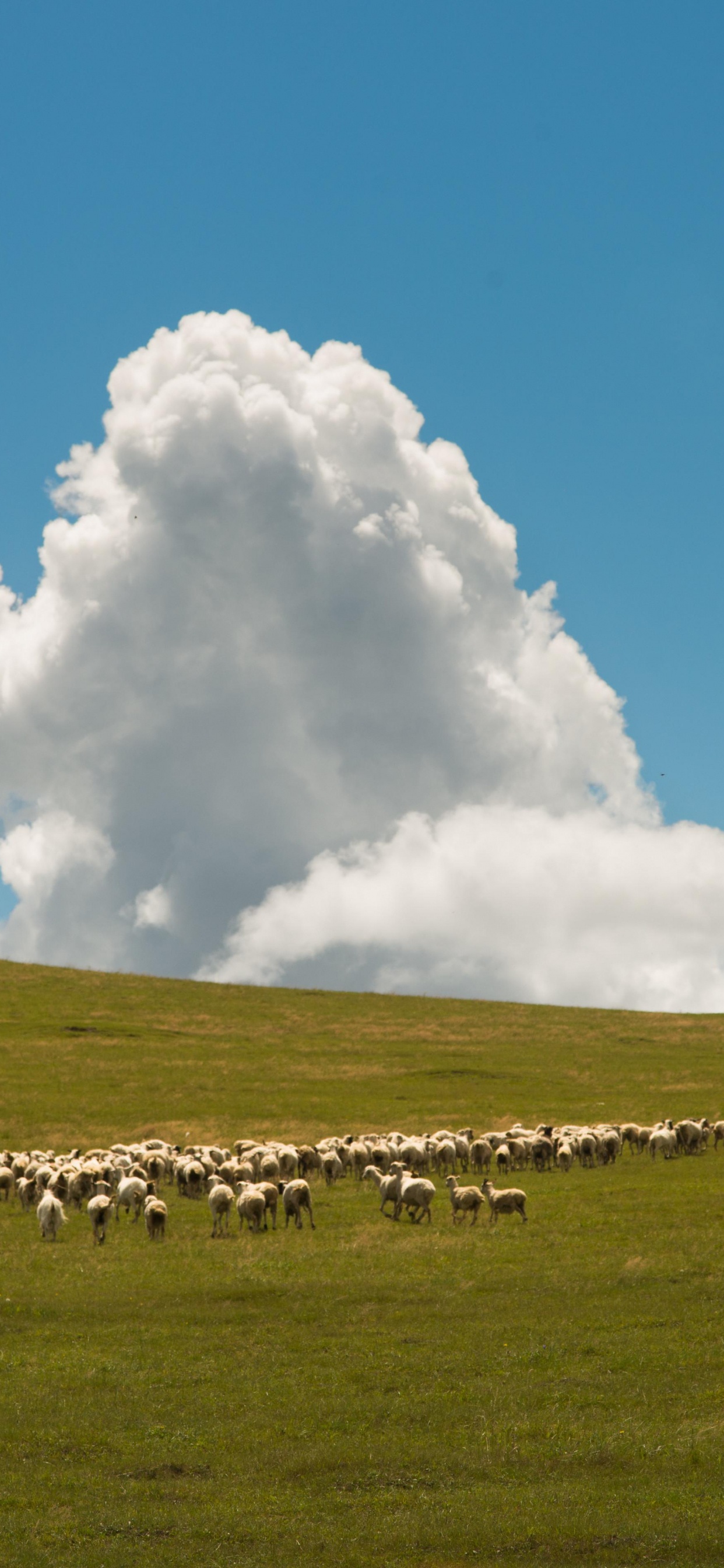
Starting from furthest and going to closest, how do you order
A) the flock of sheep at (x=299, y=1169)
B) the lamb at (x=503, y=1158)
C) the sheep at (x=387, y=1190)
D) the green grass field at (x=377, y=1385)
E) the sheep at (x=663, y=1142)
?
the sheep at (x=663, y=1142) < the lamb at (x=503, y=1158) < the sheep at (x=387, y=1190) < the flock of sheep at (x=299, y=1169) < the green grass field at (x=377, y=1385)

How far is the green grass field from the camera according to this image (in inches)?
551

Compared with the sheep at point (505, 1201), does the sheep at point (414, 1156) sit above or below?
above

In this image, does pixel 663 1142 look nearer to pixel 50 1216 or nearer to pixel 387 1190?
pixel 387 1190

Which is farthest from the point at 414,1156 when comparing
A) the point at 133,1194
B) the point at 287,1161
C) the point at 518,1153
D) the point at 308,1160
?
the point at 133,1194

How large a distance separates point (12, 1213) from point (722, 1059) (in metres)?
49.5

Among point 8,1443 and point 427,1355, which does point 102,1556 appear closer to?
point 8,1443

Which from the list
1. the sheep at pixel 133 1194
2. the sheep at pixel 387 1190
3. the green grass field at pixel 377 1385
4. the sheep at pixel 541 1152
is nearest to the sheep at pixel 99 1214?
the green grass field at pixel 377 1385

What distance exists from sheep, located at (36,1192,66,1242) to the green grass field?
37 centimetres

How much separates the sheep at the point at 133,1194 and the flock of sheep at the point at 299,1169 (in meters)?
0.04

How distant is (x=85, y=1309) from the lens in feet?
77.3

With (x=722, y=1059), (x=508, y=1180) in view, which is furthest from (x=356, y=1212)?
(x=722, y=1059)

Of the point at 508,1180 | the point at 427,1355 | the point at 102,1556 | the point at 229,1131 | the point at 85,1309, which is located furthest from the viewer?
the point at 229,1131

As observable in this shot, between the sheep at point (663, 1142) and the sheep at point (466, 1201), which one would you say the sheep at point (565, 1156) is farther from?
the sheep at point (466, 1201)

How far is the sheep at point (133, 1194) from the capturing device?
33.8 m
